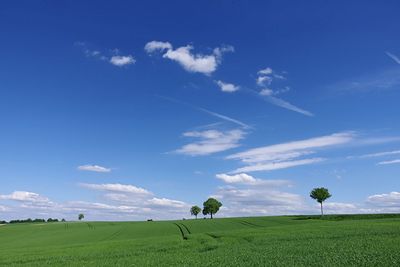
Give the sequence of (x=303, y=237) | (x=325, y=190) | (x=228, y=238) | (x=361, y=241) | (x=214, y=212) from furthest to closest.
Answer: (x=214, y=212) → (x=325, y=190) → (x=228, y=238) → (x=303, y=237) → (x=361, y=241)

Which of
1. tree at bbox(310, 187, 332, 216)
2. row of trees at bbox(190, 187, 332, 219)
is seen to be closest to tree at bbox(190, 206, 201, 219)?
row of trees at bbox(190, 187, 332, 219)

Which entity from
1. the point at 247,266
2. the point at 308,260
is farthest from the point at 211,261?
the point at 308,260

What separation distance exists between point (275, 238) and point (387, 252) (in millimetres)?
14264

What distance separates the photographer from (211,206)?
167 metres

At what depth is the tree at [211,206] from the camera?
16700cm

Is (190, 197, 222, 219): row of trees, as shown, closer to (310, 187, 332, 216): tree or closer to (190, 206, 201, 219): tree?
(190, 206, 201, 219): tree

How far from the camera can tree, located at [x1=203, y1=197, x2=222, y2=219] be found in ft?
548

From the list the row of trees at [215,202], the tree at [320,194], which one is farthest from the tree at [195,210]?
the tree at [320,194]

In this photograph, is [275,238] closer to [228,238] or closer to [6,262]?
[228,238]

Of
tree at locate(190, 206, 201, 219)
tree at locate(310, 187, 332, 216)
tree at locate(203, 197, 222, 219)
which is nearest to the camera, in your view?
tree at locate(310, 187, 332, 216)

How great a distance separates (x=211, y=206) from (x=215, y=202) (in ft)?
7.84

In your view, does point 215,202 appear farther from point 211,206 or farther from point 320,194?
point 320,194

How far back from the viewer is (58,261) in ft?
115

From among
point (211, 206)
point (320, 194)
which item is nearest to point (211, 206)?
point (211, 206)
